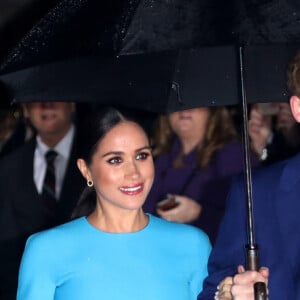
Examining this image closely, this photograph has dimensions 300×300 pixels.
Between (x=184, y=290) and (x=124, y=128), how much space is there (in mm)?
661

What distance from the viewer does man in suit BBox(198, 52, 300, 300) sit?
416 centimetres

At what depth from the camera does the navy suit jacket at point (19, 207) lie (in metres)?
6.79

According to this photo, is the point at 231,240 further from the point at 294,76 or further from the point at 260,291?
the point at 294,76

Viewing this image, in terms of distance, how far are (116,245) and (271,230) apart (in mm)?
672

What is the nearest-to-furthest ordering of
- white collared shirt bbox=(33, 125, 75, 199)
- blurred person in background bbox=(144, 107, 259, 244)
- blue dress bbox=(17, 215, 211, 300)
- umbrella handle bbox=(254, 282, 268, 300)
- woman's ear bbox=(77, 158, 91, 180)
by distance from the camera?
umbrella handle bbox=(254, 282, 268, 300)
blue dress bbox=(17, 215, 211, 300)
woman's ear bbox=(77, 158, 91, 180)
blurred person in background bbox=(144, 107, 259, 244)
white collared shirt bbox=(33, 125, 75, 199)

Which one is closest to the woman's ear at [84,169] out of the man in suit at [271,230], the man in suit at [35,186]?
the man in suit at [271,230]

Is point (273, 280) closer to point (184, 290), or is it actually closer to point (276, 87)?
point (184, 290)

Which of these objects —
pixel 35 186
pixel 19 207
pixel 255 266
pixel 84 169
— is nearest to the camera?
pixel 255 266

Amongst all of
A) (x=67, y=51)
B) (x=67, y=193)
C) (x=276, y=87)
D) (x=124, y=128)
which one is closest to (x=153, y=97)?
(x=124, y=128)

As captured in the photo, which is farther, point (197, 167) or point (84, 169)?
point (197, 167)

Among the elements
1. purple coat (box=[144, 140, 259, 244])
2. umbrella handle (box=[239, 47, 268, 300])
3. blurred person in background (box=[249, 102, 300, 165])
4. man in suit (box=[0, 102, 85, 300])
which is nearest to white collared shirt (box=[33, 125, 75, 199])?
man in suit (box=[0, 102, 85, 300])

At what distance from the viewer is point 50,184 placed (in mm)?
7277

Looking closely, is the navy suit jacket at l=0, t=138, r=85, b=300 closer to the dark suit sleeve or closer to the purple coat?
the purple coat

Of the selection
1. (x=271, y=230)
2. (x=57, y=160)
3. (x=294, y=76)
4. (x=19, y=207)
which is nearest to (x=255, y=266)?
(x=271, y=230)
